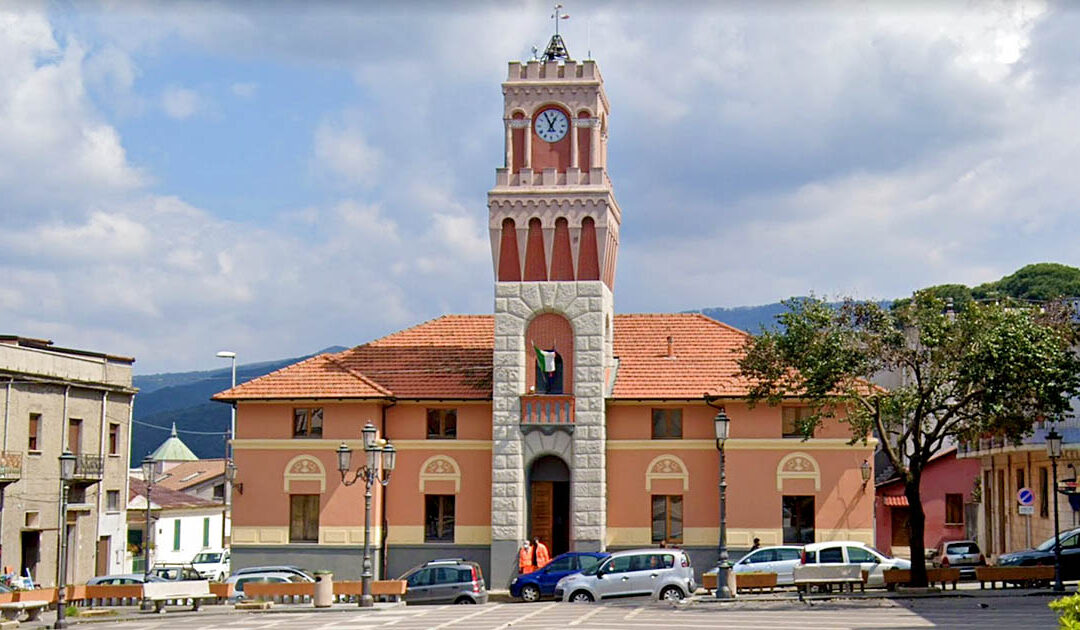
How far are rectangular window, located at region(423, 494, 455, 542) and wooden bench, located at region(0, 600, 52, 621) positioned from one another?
14276 mm

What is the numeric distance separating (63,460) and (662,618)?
51.6 feet

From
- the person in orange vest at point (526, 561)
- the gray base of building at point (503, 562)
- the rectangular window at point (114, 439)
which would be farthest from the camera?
the rectangular window at point (114, 439)

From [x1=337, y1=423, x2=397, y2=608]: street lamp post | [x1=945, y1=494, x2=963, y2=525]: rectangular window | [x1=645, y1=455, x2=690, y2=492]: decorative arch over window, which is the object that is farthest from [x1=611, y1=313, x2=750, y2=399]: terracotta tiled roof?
[x1=945, y1=494, x2=963, y2=525]: rectangular window

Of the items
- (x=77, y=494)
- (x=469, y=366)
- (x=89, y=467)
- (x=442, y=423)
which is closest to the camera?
(x=442, y=423)

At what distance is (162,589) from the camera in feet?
131

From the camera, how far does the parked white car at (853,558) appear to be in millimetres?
39281

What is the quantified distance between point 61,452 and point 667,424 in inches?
878

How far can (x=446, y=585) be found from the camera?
40469 mm

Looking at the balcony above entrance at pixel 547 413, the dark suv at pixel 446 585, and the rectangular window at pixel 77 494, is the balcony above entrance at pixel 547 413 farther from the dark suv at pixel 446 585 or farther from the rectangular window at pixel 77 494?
the rectangular window at pixel 77 494

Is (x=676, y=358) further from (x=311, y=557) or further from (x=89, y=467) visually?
(x=89, y=467)

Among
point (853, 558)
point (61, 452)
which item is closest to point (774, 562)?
point (853, 558)

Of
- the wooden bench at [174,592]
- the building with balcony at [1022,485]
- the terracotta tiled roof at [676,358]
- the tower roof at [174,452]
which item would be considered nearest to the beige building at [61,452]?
the wooden bench at [174,592]

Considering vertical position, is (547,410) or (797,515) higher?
(547,410)

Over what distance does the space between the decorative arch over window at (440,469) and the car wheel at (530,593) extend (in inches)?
320
